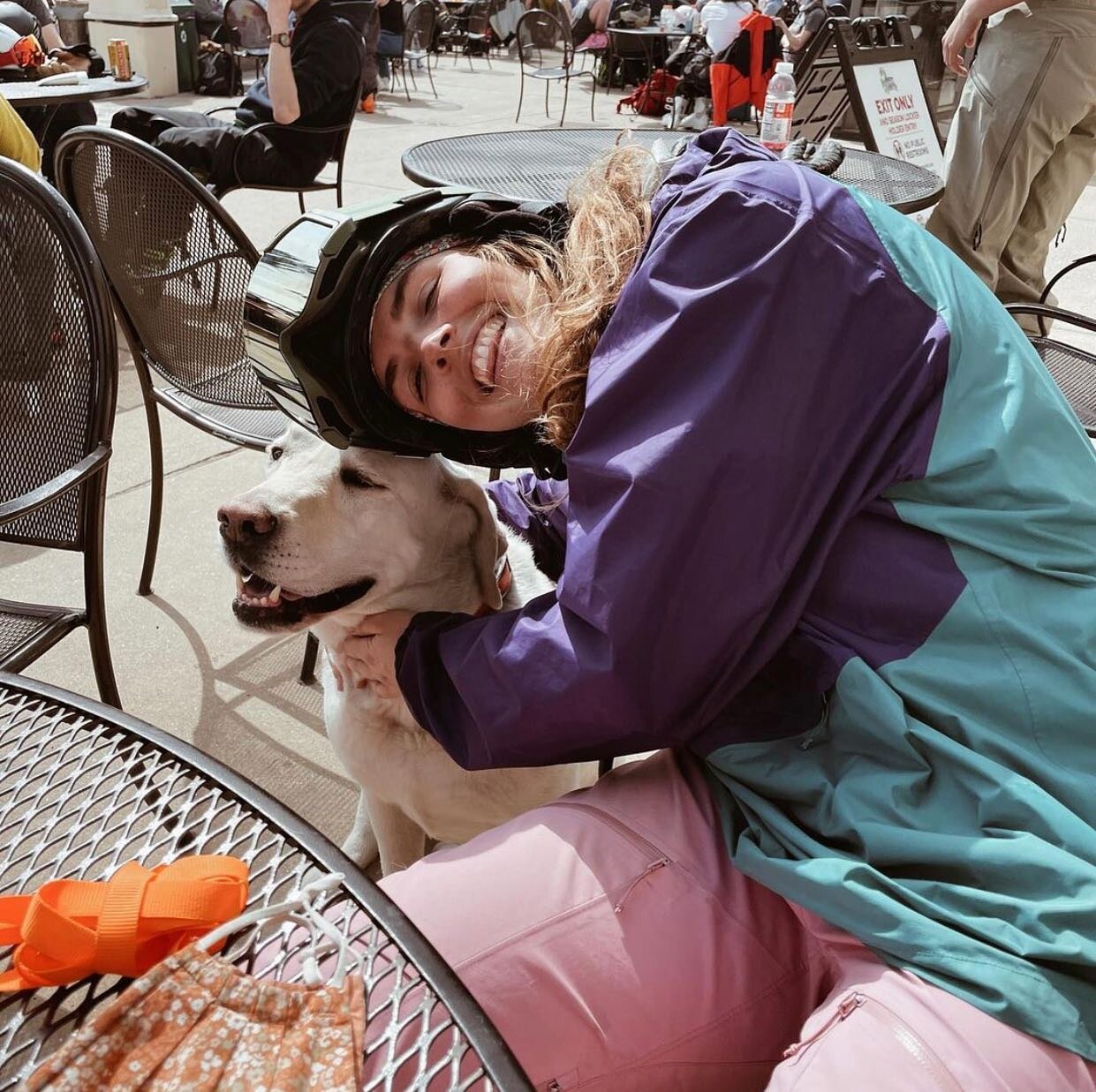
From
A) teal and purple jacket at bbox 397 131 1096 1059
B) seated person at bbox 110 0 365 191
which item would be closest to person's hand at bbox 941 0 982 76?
seated person at bbox 110 0 365 191

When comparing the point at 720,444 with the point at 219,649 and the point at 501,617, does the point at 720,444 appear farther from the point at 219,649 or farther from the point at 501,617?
the point at 219,649

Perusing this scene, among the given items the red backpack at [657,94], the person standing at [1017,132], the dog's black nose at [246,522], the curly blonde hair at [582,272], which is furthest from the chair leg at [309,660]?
the red backpack at [657,94]

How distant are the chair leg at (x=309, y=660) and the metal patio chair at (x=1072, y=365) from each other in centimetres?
237

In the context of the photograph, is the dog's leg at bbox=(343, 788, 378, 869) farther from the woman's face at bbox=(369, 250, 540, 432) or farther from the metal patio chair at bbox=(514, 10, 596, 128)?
the metal patio chair at bbox=(514, 10, 596, 128)

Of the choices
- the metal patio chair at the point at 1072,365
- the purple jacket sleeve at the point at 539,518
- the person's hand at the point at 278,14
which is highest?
the person's hand at the point at 278,14

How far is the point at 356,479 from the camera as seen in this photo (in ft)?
6.27

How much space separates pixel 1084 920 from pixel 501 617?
2.89 feet

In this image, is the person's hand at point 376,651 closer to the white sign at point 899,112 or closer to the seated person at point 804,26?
the white sign at point 899,112

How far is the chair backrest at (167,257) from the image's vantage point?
9.20ft

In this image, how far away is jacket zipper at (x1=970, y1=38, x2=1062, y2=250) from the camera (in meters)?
4.27

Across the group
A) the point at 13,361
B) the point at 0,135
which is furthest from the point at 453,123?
the point at 13,361

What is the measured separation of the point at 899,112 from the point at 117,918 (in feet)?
19.0

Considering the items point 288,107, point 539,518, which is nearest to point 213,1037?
point 539,518

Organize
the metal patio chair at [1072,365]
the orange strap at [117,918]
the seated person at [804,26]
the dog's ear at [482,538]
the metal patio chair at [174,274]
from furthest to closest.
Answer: the seated person at [804,26], the metal patio chair at [1072,365], the metal patio chair at [174,274], the dog's ear at [482,538], the orange strap at [117,918]
